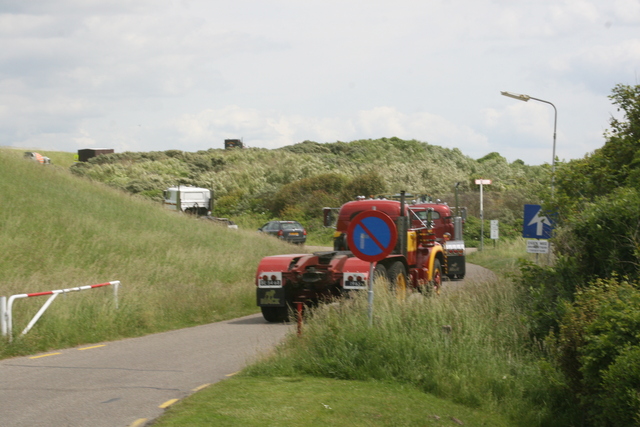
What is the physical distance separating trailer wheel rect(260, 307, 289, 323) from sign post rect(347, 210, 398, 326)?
6084 mm

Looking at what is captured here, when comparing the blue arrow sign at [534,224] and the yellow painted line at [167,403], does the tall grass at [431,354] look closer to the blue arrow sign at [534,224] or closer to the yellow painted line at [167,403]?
the yellow painted line at [167,403]

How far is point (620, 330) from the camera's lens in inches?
271

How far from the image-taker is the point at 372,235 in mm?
9695

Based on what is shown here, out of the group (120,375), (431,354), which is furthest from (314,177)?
(431,354)

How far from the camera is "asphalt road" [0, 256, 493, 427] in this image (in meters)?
7.83

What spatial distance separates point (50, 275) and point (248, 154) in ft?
222

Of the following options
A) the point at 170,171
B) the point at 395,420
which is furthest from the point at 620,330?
the point at 170,171

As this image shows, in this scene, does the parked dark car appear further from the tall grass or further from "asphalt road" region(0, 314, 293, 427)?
the tall grass

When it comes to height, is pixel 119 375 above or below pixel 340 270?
below

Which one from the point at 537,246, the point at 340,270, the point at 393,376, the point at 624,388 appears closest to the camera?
the point at 624,388

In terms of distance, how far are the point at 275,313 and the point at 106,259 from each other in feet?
33.6

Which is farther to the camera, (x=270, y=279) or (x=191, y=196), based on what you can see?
(x=191, y=196)

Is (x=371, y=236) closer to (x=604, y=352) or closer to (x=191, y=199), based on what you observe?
(x=604, y=352)

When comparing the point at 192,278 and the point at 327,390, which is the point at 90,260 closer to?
the point at 192,278
